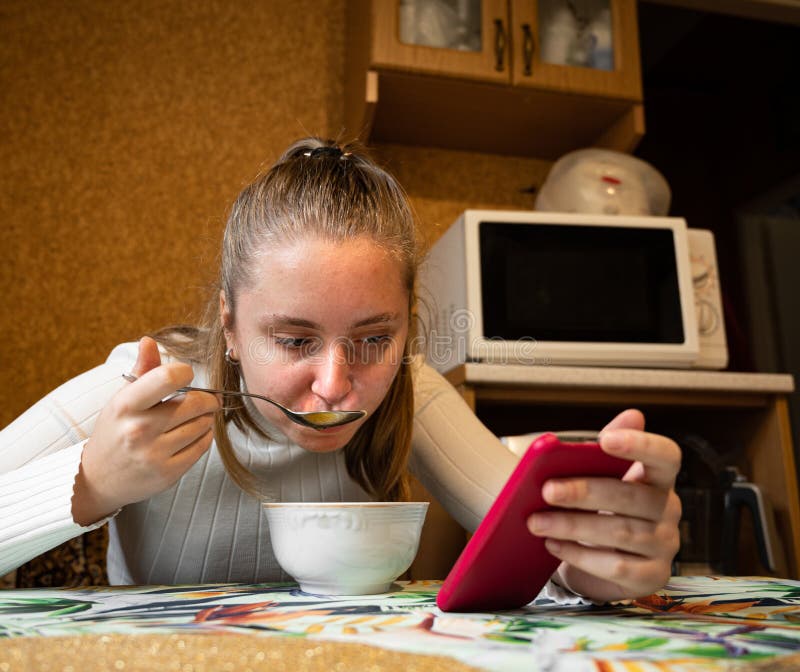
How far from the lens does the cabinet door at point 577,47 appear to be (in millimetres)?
1857

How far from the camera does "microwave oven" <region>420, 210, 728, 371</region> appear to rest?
1.60 meters

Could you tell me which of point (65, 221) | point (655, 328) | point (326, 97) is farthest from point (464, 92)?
point (65, 221)

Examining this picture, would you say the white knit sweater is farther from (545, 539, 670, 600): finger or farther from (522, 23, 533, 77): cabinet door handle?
(522, 23, 533, 77): cabinet door handle

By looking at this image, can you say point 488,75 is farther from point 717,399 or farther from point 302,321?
point 302,321

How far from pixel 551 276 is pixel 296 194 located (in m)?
0.94

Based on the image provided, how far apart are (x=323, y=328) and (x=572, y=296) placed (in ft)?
3.43

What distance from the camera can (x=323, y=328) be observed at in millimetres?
738

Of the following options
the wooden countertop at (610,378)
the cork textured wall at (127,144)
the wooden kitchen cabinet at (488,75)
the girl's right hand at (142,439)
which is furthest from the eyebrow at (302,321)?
the wooden kitchen cabinet at (488,75)

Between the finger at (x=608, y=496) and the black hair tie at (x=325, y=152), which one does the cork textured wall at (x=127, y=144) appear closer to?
the black hair tie at (x=325, y=152)

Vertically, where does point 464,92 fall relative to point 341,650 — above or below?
above

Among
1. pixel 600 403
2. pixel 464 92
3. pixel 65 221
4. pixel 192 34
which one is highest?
pixel 192 34

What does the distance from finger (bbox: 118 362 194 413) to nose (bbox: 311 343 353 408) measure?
6.6 inches

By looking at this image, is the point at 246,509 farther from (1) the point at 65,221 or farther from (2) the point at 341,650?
(1) the point at 65,221

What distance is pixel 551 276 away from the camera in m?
1.66
